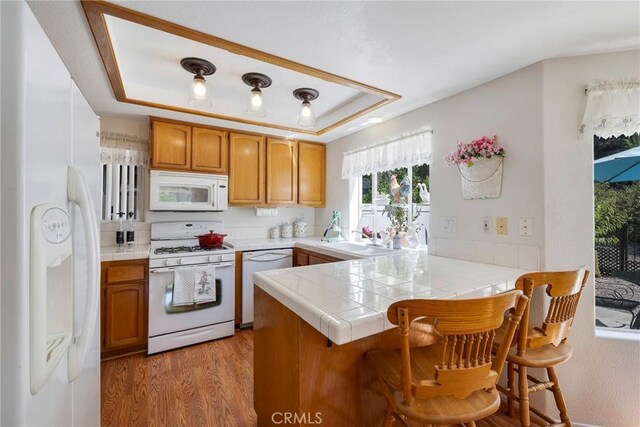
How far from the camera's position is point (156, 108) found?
7.82ft

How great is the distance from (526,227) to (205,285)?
2573mm

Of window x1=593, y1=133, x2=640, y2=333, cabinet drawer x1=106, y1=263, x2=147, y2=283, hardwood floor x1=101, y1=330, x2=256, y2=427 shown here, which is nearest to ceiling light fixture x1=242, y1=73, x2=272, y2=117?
cabinet drawer x1=106, y1=263, x2=147, y2=283

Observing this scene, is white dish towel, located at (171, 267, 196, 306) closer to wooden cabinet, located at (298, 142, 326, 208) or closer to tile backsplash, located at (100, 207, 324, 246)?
tile backsplash, located at (100, 207, 324, 246)

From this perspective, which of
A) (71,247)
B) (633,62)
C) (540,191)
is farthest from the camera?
(540,191)

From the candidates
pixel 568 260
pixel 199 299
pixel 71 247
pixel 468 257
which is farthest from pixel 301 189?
pixel 71 247

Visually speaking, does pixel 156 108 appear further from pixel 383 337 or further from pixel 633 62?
pixel 633 62

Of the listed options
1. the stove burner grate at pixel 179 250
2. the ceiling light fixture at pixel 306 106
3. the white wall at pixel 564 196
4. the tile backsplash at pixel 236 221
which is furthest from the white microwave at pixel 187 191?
→ the white wall at pixel 564 196

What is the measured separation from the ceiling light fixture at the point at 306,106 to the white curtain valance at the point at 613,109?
176 centimetres

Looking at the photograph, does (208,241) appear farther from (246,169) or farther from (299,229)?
(299,229)

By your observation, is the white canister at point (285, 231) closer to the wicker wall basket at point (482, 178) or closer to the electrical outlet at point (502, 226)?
the wicker wall basket at point (482, 178)

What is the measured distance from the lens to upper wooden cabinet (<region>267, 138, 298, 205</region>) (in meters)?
3.32

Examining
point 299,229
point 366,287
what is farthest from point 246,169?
point 366,287

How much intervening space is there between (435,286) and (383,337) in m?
0.36

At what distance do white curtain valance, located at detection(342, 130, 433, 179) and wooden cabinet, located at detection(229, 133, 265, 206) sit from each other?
101cm
